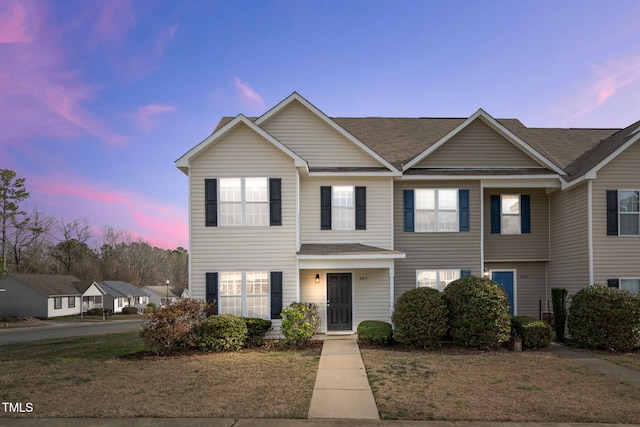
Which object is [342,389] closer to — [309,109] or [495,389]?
[495,389]

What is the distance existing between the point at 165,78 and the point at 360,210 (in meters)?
11.1

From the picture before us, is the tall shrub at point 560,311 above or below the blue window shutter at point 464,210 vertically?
below

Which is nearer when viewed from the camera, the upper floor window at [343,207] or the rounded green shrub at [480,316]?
the rounded green shrub at [480,316]

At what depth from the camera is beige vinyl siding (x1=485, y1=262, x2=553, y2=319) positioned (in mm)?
16922

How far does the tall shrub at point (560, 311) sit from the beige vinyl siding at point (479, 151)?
4878mm

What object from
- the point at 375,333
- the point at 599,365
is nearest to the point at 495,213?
the point at 599,365

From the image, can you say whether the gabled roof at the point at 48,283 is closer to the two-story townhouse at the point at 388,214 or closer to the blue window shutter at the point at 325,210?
the two-story townhouse at the point at 388,214

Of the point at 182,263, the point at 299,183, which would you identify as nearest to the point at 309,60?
the point at 299,183

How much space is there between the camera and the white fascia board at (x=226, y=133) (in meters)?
13.9

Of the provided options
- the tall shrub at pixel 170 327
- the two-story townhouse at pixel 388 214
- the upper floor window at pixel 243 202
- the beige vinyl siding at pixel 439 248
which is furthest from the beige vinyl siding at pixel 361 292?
the tall shrub at pixel 170 327

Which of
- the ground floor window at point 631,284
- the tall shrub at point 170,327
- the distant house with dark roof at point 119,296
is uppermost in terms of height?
the ground floor window at point 631,284

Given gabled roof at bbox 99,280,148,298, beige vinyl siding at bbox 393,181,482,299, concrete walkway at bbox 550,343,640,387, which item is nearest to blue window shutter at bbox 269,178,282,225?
beige vinyl siding at bbox 393,181,482,299

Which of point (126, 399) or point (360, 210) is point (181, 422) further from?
point (360, 210)

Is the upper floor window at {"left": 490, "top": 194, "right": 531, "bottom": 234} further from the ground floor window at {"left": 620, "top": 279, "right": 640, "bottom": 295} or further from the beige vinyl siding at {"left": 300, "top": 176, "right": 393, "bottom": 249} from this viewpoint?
the beige vinyl siding at {"left": 300, "top": 176, "right": 393, "bottom": 249}
